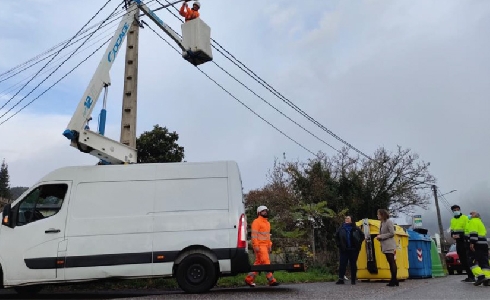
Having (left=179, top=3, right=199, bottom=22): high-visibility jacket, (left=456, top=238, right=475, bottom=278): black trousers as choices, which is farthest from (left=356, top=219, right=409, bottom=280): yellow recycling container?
(left=179, top=3, right=199, bottom=22): high-visibility jacket

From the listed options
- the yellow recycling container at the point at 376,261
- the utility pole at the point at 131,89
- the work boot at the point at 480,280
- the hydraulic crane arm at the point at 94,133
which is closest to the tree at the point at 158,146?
the utility pole at the point at 131,89

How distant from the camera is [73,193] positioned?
7664 millimetres

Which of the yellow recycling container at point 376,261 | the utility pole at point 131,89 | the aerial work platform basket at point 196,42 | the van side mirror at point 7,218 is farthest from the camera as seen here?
the aerial work platform basket at point 196,42

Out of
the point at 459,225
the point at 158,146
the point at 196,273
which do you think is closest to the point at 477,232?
the point at 459,225

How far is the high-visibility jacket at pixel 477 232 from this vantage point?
9344mm

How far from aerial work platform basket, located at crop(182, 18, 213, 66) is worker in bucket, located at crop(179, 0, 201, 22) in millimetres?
160

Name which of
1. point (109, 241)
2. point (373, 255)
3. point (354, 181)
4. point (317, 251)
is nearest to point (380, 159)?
point (354, 181)

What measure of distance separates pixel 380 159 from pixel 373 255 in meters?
16.2

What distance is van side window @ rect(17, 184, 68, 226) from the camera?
298 inches

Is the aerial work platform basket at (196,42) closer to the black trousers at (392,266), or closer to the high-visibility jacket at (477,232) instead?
the black trousers at (392,266)

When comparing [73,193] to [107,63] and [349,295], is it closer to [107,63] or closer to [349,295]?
[107,63]

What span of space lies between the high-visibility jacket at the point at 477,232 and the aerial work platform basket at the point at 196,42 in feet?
24.0

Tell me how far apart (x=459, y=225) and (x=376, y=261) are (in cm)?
223

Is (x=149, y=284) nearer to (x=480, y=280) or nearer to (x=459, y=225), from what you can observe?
(x=480, y=280)
